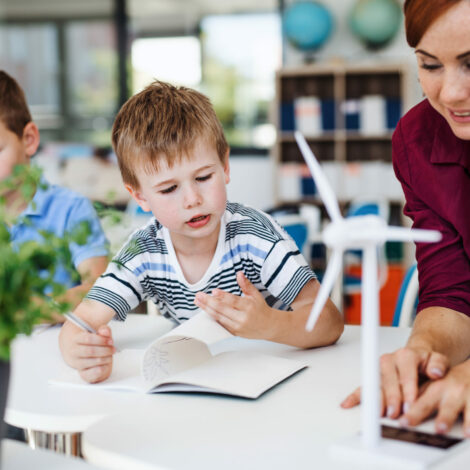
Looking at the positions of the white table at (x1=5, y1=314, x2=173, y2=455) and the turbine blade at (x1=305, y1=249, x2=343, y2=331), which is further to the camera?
the white table at (x1=5, y1=314, x2=173, y2=455)

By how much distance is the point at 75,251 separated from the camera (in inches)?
67.1

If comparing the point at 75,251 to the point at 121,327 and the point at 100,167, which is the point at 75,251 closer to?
the point at 121,327

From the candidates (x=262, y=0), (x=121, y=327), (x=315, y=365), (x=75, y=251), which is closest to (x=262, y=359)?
(x=315, y=365)

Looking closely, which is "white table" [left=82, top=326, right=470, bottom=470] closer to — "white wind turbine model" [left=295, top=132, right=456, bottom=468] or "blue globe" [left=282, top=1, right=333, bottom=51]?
"white wind turbine model" [left=295, top=132, right=456, bottom=468]

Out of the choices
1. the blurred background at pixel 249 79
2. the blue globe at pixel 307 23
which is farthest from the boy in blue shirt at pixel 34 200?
the blue globe at pixel 307 23

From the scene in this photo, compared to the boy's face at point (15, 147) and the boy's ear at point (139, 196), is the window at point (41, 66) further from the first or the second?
the boy's ear at point (139, 196)

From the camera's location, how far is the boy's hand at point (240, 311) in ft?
3.51

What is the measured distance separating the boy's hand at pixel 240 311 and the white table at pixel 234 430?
0.11 meters

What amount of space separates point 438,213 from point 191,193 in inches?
18.4

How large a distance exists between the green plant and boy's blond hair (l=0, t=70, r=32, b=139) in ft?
3.64

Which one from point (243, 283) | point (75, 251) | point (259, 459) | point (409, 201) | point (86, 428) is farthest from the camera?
point (75, 251)

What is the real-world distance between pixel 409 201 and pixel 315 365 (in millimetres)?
416

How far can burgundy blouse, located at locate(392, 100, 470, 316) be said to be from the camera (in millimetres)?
1241

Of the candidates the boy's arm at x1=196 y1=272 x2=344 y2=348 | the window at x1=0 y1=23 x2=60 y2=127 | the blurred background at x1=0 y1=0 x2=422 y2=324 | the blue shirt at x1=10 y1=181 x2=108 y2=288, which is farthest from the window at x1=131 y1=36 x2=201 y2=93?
the boy's arm at x1=196 y1=272 x2=344 y2=348
